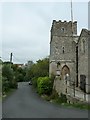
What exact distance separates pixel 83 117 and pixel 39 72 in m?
44.1

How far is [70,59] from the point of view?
139 feet

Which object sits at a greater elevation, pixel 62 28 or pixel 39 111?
pixel 62 28

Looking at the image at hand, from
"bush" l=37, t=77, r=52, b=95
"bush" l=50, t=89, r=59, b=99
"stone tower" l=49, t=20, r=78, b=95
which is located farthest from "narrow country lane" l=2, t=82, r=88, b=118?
"stone tower" l=49, t=20, r=78, b=95

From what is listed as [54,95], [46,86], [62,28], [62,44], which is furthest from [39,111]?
[62,28]

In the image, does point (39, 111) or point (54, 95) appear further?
point (54, 95)

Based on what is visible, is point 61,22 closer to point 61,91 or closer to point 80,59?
point 80,59

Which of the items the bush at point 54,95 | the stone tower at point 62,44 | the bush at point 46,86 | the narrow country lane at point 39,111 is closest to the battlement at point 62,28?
the stone tower at point 62,44

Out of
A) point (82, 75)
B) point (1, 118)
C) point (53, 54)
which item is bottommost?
point (1, 118)

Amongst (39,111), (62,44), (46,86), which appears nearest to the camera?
(39,111)

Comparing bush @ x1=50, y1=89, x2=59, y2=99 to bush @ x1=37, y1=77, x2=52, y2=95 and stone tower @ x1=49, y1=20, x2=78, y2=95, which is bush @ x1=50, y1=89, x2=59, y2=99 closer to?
bush @ x1=37, y1=77, x2=52, y2=95

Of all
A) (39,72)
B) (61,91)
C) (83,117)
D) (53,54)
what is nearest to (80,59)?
(61,91)

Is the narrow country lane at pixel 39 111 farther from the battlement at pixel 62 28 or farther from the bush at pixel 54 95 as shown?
the battlement at pixel 62 28

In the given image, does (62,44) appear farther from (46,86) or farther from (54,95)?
(54,95)

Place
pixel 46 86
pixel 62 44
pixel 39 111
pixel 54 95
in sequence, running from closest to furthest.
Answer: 1. pixel 39 111
2. pixel 54 95
3. pixel 46 86
4. pixel 62 44
